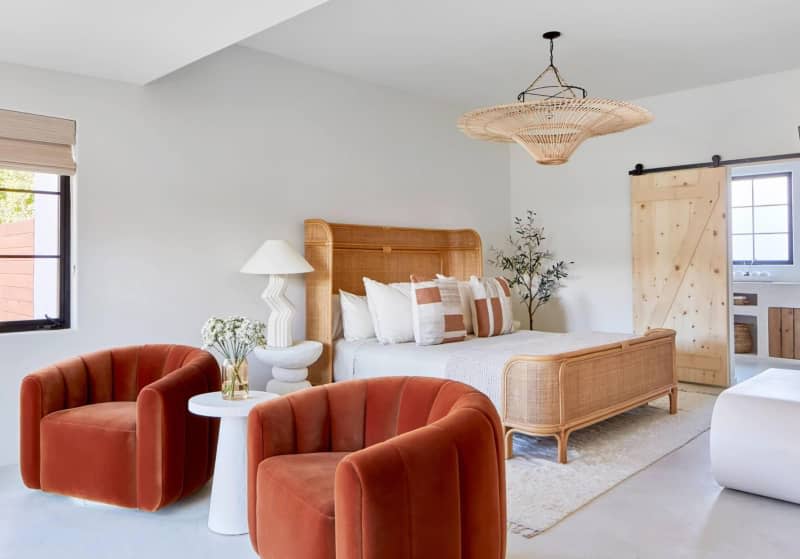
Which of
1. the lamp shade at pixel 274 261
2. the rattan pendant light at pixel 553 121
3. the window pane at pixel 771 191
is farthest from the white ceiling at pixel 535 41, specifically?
the window pane at pixel 771 191

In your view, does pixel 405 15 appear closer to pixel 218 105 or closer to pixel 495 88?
pixel 218 105

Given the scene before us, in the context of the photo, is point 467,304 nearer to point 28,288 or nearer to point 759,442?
point 759,442

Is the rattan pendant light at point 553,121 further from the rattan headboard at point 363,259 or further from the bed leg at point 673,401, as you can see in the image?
the bed leg at point 673,401

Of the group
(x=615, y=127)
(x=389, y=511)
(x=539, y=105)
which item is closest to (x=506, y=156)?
(x=615, y=127)

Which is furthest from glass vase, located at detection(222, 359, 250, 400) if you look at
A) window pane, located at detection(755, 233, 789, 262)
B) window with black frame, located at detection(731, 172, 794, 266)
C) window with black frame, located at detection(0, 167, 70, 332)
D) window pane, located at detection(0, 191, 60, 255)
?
window pane, located at detection(755, 233, 789, 262)

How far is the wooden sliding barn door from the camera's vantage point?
18.1ft

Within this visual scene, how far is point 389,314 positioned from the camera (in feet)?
15.0

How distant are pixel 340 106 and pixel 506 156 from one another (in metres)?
2.49

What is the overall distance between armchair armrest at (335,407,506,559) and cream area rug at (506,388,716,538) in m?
0.89

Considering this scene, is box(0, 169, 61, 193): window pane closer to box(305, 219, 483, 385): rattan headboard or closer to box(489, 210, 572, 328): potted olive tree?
box(305, 219, 483, 385): rattan headboard

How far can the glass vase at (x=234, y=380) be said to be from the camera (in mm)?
2822

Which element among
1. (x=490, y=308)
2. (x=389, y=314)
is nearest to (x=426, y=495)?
(x=389, y=314)

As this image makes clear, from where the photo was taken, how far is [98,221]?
3730 mm

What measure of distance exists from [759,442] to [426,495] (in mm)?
2120
